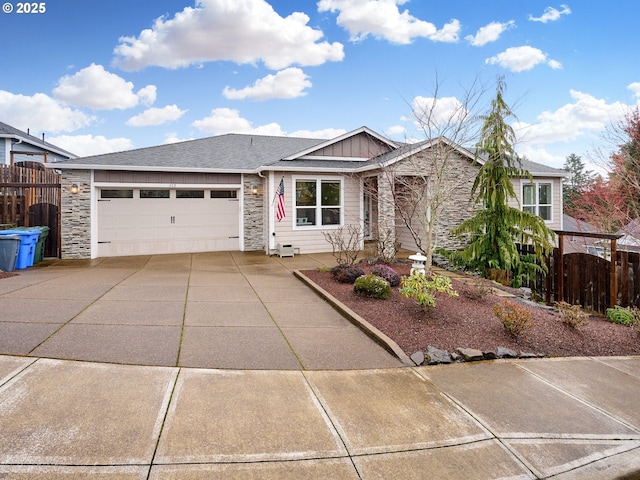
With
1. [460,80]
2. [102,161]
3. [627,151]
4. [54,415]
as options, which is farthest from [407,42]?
[54,415]

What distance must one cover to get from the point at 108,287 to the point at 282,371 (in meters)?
5.16

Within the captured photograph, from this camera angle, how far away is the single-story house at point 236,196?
12.1 metres

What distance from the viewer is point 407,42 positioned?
13.4 meters

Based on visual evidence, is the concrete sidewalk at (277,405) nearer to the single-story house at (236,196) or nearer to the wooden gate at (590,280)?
the wooden gate at (590,280)

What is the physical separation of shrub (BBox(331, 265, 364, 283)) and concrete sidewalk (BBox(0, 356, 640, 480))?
3.88 metres

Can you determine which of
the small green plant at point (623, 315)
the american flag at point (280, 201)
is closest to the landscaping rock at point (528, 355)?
the small green plant at point (623, 315)


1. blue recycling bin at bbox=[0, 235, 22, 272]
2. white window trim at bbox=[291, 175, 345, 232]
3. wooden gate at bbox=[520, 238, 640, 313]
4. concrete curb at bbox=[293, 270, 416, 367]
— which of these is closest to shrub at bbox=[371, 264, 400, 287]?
concrete curb at bbox=[293, 270, 416, 367]

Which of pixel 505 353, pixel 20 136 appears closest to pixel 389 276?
pixel 505 353

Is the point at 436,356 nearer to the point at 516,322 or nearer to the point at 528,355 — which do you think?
the point at 528,355

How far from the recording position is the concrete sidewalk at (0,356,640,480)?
2.55m

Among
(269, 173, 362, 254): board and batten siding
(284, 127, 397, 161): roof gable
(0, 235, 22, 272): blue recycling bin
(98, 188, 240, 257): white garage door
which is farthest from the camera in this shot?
(284, 127, 397, 161): roof gable

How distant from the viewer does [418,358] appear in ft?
14.7

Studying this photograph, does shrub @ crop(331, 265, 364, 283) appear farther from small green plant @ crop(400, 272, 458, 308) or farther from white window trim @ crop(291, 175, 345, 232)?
white window trim @ crop(291, 175, 345, 232)

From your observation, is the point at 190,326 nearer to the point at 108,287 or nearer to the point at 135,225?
the point at 108,287
